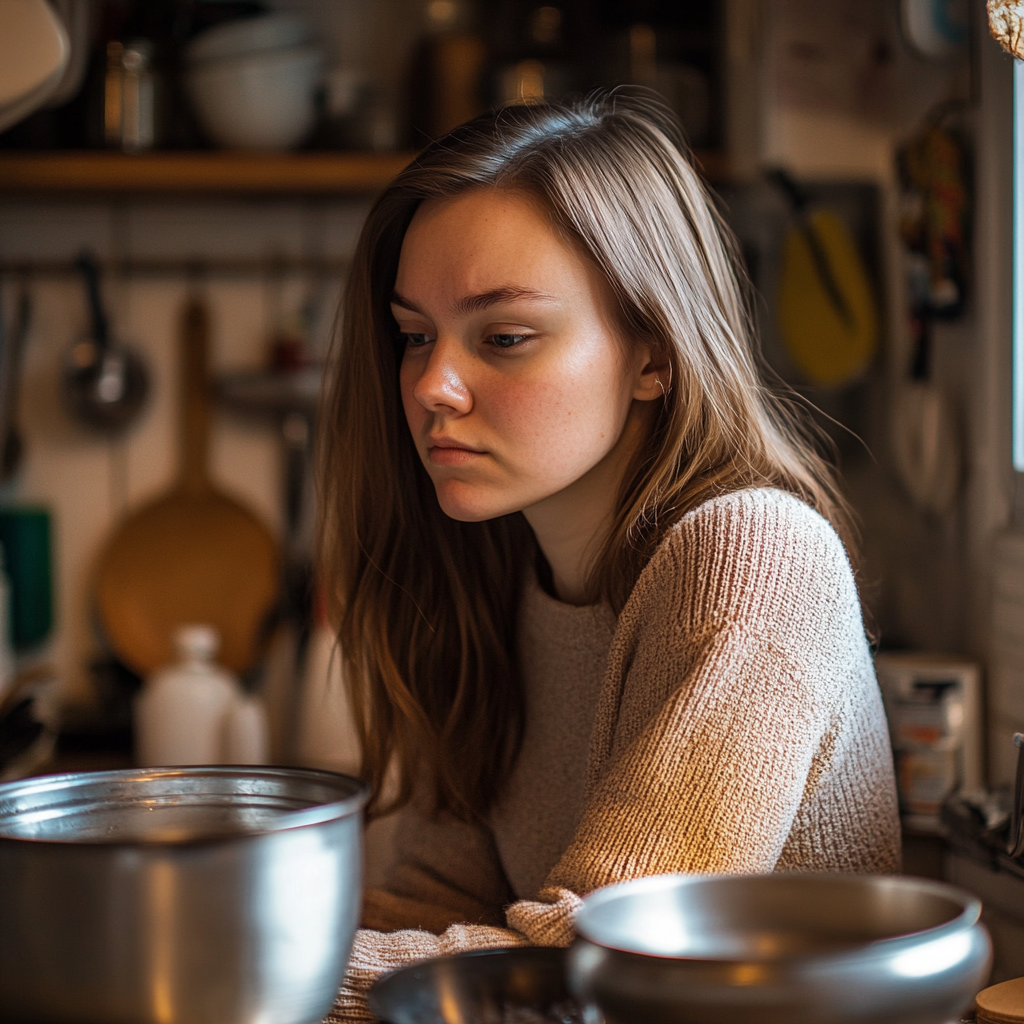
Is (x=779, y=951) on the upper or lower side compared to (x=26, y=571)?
upper

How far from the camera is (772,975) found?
400 millimetres

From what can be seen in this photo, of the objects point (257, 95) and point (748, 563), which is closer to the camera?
point (748, 563)

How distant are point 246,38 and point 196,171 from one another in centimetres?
22

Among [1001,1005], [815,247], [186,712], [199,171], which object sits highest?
[199,171]

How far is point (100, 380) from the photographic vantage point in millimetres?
2170

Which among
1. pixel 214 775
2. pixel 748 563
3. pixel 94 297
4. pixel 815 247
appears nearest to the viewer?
pixel 214 775

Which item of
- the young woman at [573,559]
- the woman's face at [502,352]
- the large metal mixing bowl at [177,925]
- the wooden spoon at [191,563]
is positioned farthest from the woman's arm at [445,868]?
the wooden spoon at [191,563]

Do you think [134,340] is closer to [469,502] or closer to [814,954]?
[469,502]

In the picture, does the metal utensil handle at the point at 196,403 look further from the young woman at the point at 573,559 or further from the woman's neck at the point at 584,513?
the woman's neck at the point at 584,513

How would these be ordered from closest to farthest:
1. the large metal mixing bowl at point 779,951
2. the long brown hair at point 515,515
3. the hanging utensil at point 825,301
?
the large metal mixing bowl at point 779,951 < the long brown hair at point 515,515 < the hanging utensil at point 825,301

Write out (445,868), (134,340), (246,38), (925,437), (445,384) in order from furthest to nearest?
(134,340), (246,38), (925,437), (445,868), (445,384)

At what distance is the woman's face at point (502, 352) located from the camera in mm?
867

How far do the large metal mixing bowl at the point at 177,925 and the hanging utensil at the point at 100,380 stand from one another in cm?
181

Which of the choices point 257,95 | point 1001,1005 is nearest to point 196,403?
point 257,95
